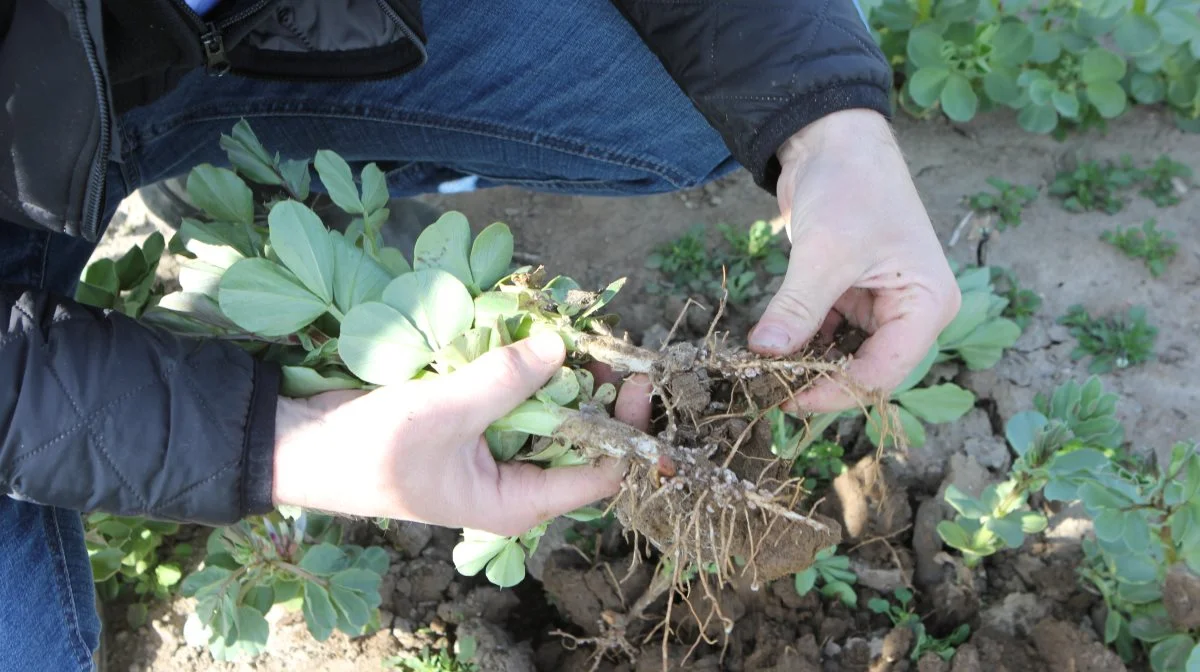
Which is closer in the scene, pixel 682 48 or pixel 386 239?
pixel 682 48

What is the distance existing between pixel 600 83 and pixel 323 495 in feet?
3.00

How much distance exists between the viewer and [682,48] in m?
1.46

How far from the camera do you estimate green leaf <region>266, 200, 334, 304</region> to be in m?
1.22

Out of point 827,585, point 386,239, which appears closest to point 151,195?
point 386,239

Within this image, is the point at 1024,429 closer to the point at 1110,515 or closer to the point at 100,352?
the point at 1110,515

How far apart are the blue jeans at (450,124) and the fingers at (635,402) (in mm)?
641

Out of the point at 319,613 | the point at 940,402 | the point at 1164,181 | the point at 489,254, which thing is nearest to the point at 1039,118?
the point at 1164,181

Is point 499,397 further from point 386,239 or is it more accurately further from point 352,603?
point 386,239

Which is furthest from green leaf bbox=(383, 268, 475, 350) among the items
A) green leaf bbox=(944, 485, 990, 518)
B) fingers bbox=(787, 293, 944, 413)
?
green leaf bbox=(944, 485, 990, 518)

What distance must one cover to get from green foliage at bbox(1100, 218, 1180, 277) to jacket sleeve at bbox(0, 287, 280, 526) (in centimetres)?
187

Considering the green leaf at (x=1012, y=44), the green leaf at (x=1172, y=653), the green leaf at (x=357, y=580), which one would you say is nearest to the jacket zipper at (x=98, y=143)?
the green leaf at (x=357, y=580)

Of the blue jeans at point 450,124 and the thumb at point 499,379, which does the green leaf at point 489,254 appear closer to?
the thumb at point 499,379

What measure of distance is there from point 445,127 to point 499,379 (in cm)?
72

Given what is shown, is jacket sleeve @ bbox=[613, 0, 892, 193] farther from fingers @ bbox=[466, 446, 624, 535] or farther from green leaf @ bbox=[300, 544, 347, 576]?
green leaf @ bbox=[300, 544, 347, 576]
